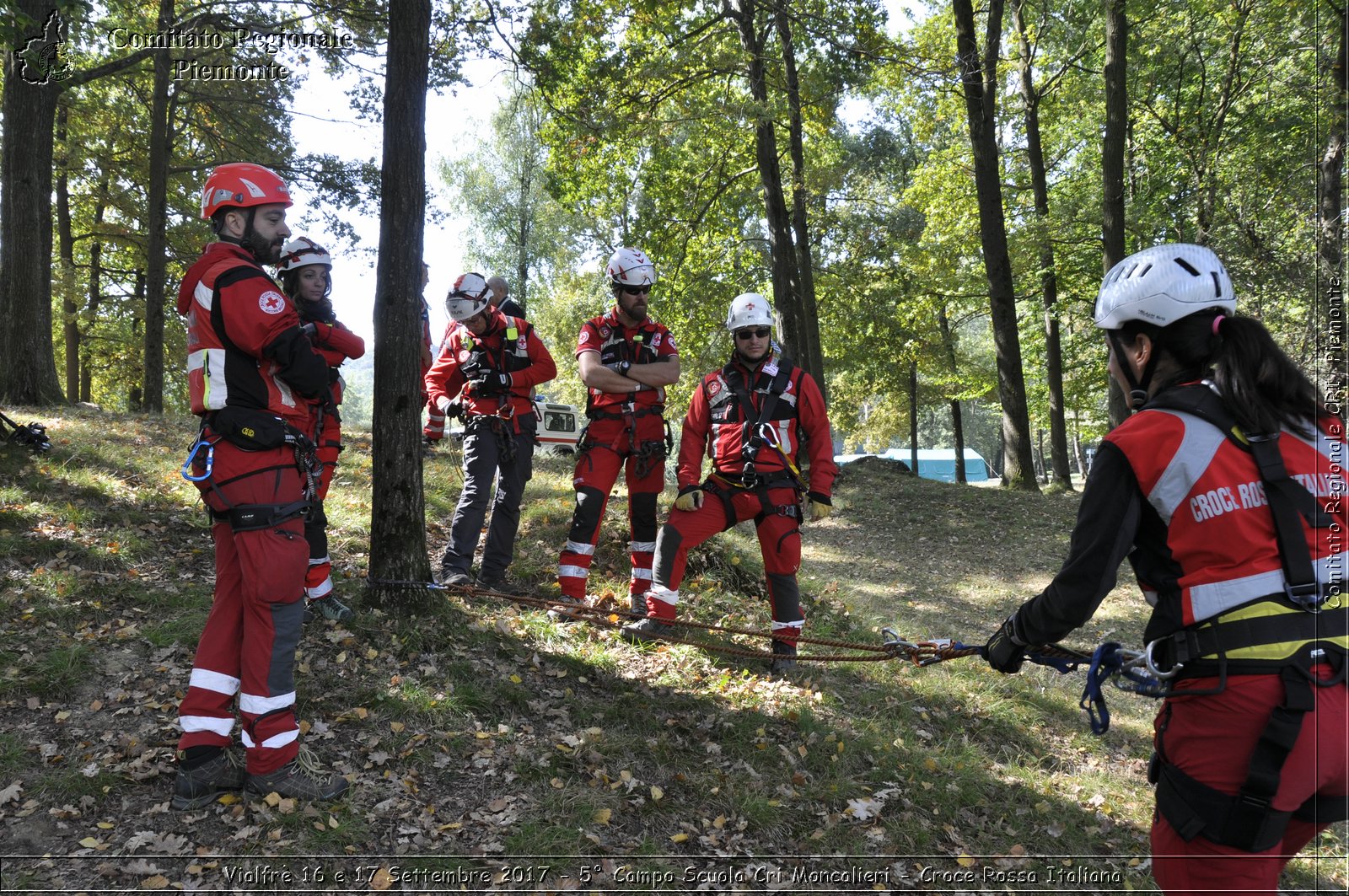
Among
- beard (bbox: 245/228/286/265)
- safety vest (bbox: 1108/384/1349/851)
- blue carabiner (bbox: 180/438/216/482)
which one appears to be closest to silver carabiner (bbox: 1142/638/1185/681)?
safety vest (bbox: 1108/384/1349/851)

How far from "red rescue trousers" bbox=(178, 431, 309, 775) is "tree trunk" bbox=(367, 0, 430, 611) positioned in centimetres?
148

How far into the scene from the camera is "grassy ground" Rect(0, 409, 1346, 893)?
380cm

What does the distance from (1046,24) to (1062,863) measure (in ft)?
65.8

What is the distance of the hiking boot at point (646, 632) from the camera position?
6.27 m

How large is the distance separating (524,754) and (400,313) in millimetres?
3065

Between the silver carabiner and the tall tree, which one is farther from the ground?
the tall tree

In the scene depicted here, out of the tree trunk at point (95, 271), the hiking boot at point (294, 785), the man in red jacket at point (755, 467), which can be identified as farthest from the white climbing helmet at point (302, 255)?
the tree trunk at point (95, 271)

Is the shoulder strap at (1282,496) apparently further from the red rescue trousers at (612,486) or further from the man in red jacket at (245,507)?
the red rescue trousers at (612,486)

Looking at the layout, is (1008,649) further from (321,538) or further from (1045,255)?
(1045,255)

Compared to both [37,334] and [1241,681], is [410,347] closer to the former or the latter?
[1241,681]

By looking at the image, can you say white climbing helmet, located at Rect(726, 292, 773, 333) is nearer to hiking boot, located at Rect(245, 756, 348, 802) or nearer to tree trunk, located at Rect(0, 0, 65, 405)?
hiking boot, located at Rect(245, 756, 348, 802)

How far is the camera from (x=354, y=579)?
6.63 m

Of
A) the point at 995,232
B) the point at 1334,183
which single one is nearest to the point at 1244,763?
the point at 995,232

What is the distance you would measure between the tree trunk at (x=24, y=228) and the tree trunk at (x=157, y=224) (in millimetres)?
4697
